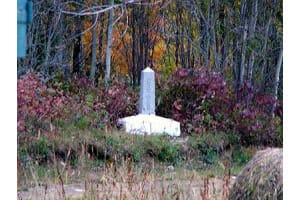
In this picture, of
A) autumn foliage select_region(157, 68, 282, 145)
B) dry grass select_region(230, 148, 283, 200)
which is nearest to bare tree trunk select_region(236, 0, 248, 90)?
autumn foliage select_region(157, 68, 282, 145)

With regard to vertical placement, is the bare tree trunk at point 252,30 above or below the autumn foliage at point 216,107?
above

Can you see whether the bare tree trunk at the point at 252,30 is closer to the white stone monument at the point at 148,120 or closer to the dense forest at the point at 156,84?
the dense forest at the point at 156,84

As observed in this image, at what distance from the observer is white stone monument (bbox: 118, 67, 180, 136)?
5.77 metres

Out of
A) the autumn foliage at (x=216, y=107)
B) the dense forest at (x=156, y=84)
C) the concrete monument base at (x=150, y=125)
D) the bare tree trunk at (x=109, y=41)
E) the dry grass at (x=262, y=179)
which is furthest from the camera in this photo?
the bare tree trunk at (x=109, y=41)

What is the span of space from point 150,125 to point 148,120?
0.37 feet

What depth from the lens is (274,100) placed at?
6152 mm

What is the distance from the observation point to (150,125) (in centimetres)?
579

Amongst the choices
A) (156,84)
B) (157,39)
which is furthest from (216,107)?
(157,39)

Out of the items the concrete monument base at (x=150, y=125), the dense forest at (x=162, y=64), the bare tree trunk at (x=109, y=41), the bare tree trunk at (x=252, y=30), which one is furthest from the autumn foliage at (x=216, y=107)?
the bare tree trunk at (x=109, y=41)

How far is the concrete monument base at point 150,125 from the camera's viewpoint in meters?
5.75

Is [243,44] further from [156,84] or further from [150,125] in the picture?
[150,125]

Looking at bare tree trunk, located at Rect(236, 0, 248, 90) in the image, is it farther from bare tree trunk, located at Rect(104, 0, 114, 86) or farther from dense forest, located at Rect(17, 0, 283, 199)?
bare tree trunk, located at Rect(104, 0, 114, 86)
